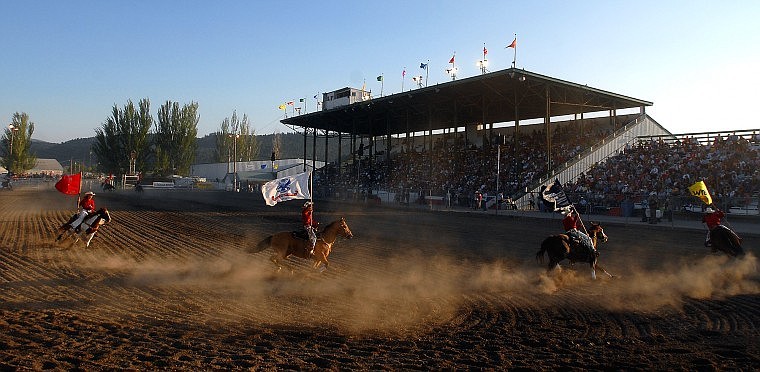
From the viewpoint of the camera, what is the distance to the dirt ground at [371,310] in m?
6.28

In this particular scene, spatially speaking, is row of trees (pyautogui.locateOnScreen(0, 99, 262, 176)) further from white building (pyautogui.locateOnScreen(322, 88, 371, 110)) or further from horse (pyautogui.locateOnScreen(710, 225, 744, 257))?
horse (pyautogui.locateOnScreen(710, 225, 744, 257))

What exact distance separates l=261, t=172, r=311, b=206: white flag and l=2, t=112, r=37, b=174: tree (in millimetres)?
83301

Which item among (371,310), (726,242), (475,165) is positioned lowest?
(371,310)

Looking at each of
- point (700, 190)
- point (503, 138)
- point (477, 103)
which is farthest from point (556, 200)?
point (477, 103)

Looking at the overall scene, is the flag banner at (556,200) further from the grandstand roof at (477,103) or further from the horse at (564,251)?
the grandstand roof at (477,103)

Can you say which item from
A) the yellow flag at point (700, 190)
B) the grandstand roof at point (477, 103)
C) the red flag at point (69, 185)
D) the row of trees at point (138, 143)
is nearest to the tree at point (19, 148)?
the row of trees at point (138, 143)

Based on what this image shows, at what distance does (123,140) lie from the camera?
81312mm

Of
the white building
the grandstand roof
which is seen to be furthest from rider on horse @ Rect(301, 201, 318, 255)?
the white building

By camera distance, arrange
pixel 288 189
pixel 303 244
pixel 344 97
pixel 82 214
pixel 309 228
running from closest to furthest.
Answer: pixel 303 244 < pixel 309 228 < pixel 288 189 < pixel 82 214 < pixel 344 97

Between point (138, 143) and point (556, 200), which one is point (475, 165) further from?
point (138, 143)

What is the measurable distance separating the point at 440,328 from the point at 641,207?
2505 cm

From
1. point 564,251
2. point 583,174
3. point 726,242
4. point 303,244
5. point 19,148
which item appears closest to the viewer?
point 564,251

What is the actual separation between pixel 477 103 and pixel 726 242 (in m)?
34.5

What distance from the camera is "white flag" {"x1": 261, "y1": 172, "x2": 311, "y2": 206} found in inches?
505
